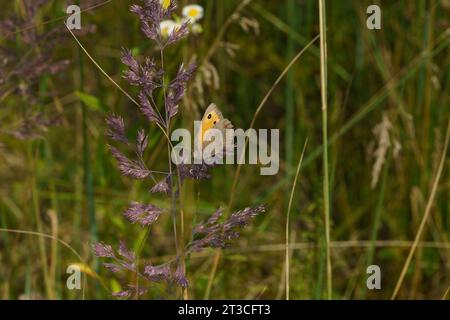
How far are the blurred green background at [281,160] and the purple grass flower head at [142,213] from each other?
0.51 meters

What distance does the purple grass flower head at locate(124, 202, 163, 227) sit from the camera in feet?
3.16

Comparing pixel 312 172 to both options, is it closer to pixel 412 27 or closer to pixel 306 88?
pixel 306 88

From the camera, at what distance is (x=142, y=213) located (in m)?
0.98

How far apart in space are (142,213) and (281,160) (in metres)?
1.32

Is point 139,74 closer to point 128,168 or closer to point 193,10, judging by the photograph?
point 128,168

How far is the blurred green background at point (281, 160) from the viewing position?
1665 millimetres

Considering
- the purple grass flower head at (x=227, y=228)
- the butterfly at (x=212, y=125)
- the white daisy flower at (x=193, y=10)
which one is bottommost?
the purple grass flower head at (x=227, y=228)

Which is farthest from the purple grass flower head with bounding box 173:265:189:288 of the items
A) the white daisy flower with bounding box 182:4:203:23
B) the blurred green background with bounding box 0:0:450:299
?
the white daisy flower with bounding box 182:4:203:23

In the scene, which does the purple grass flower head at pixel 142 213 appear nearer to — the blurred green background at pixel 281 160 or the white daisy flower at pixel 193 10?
the blurred green background at pixel 281 160

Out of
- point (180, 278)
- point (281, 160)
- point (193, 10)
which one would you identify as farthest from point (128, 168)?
point (281, 160)

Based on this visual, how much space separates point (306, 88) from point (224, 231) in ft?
4.18

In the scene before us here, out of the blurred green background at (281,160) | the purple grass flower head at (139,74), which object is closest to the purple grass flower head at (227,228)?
the purple grass flower head at (139,74)

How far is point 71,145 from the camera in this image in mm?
2404

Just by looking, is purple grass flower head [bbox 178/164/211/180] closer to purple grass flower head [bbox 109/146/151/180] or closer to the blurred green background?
purple grass flower head [bbox 109/146/151/180]
